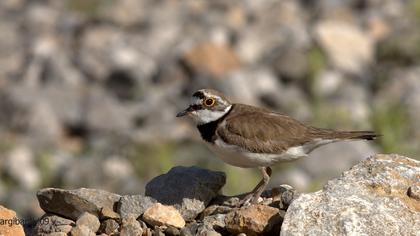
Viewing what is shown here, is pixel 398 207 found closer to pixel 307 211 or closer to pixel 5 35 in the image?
pixel 307 211

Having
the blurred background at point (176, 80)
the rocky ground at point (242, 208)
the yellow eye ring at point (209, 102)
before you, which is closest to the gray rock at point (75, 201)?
the rocky ground at point (242, 208)

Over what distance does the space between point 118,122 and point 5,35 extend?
5.12 m

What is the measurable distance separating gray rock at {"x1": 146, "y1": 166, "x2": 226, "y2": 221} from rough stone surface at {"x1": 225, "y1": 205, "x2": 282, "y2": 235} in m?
0.73

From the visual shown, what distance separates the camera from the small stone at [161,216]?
655 centimetres

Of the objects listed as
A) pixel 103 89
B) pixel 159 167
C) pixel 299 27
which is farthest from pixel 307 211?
pixel 299 27

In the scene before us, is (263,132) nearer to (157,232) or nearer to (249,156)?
(249,156)

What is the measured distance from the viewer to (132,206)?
22.4 ft

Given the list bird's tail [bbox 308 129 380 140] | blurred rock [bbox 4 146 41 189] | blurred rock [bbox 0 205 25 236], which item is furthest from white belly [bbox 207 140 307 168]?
blurred rock [bbox 4 146 41 189]

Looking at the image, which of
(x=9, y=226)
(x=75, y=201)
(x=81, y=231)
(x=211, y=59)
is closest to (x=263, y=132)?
(x=75, y=201)

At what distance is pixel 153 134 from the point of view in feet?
46.4

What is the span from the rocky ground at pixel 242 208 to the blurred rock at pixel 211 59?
8.73 meters

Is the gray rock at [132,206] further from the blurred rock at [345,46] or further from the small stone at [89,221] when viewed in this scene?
the blurred rock at [345,46]

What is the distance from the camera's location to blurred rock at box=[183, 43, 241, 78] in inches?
639

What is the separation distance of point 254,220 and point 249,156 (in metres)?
1.21
